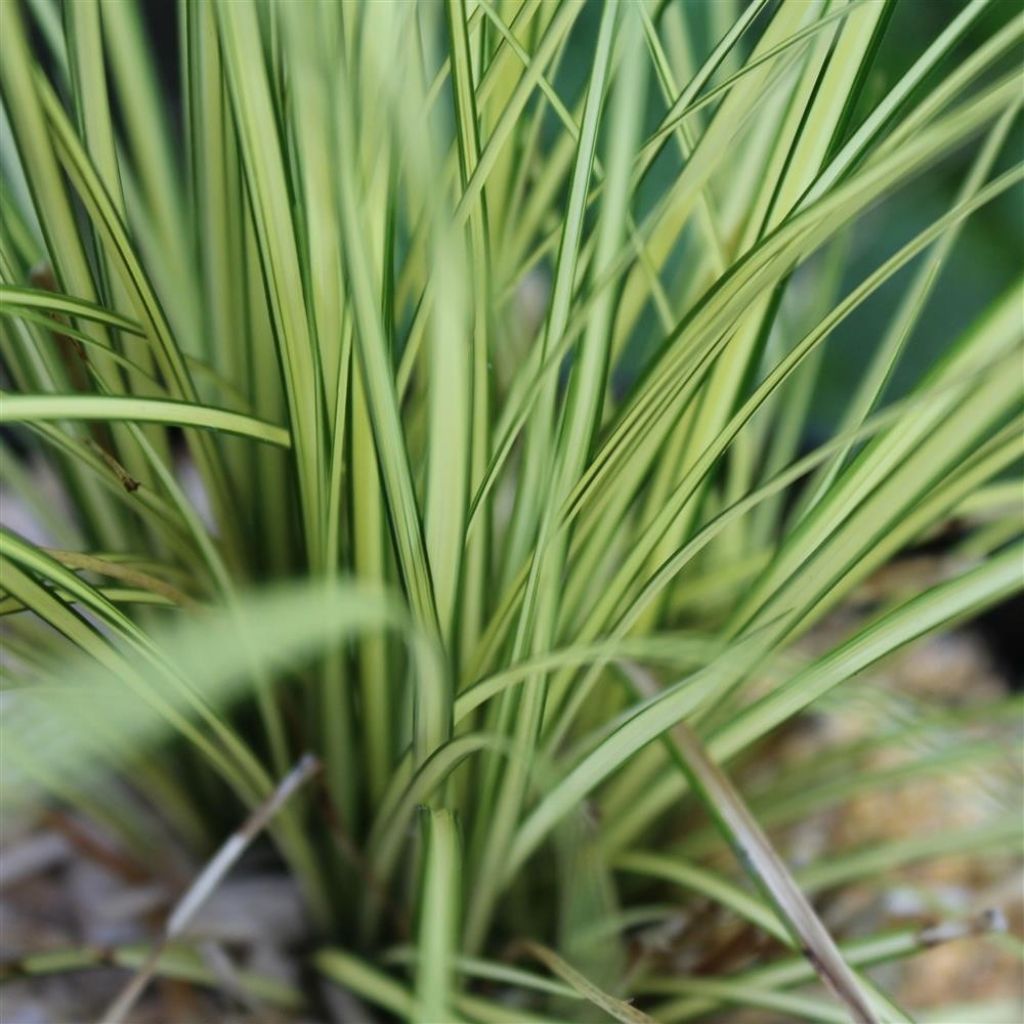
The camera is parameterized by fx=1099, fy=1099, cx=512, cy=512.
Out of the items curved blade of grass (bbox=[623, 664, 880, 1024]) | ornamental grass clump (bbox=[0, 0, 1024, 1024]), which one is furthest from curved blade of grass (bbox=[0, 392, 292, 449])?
curved blade of grass (bbox=[623, 664, 880, 1024])

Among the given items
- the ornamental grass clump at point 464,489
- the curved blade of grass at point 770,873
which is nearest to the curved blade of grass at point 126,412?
the ornamental grass clump at point 464,489

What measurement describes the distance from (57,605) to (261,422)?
0.24 feet

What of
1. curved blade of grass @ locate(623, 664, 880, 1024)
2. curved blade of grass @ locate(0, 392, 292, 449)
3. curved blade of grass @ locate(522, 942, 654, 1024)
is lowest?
curved blade of grass @ locate(522, 942, 654, 1024)

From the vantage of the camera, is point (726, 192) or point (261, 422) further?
point (726, 192)

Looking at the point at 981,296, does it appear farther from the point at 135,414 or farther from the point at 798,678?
the point at 135,414

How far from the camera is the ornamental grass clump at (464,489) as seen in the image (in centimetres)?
27

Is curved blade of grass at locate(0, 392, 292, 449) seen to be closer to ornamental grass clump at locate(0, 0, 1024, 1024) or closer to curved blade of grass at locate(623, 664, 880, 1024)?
ornamental grass clump at locate(0, 0, 1024, 1024)

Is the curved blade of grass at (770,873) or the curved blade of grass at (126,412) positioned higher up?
the curved blade of grass at (126,412)

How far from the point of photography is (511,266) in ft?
1.30

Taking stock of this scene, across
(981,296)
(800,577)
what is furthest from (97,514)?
(981,296)

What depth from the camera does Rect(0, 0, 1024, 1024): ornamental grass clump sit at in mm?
273

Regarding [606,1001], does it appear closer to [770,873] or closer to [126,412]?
[770,873]

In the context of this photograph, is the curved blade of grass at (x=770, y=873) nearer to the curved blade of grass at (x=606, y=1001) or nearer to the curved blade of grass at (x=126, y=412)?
the curved blade of grass at (x=606, y=1001)

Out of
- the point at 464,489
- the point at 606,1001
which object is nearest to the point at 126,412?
the point at 464,489
